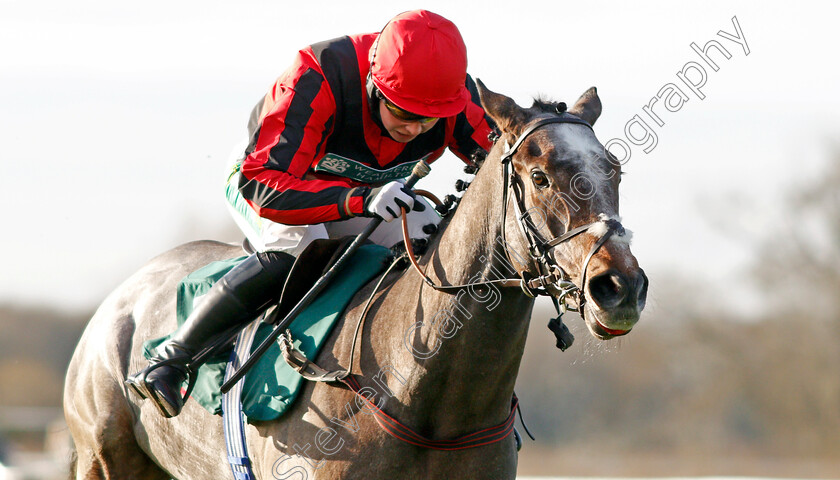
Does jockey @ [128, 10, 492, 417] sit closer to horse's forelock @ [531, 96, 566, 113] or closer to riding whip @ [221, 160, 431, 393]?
riding whip @ [221, 160, 431, 393]

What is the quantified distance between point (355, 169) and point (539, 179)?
4.72ft

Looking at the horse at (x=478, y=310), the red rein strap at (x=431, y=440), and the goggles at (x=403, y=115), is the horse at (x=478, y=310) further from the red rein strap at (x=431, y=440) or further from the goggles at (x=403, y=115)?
the goggles at (x=403, y=115)

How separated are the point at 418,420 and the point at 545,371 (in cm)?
3736

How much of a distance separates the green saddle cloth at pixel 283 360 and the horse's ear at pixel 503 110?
0.98 metres

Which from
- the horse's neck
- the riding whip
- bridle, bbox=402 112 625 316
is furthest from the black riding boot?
bridle, bbox=402 112 625 316

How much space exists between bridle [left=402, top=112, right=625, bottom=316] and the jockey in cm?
44

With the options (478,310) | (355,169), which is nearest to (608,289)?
(478,310)

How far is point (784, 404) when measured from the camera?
3266 centimetres

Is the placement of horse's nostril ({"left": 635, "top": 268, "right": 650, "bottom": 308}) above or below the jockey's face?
A: below

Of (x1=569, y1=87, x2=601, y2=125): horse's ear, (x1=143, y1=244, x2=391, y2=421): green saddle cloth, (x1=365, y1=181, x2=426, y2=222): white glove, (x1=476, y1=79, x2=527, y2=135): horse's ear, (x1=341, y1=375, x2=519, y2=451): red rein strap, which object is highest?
(x1=569, y1=87, x2=601, y2=125): horse's ear

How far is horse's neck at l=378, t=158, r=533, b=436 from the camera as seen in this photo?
11.6 ft

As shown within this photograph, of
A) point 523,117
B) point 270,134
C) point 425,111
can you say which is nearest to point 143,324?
point 270,134

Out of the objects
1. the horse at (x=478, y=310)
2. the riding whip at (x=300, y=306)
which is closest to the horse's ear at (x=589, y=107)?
the horse at (x=478, y=310)

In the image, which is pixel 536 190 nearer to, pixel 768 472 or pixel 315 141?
pixel 315 141
